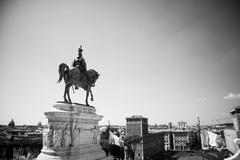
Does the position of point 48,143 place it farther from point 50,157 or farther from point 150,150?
point 150,150

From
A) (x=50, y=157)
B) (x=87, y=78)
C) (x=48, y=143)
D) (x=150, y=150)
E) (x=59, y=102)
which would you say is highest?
(x=87, y=78)

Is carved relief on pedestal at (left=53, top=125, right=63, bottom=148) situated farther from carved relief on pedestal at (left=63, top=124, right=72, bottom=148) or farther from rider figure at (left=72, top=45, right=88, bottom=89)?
rider figure at (left=72, top=45, right=88, bottom=89)

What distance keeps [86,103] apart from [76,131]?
2267 millimetres

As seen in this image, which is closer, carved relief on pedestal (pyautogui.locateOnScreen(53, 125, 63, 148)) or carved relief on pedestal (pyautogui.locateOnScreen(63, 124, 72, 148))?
carved relief on pedestal (pyautogui.locateOnScreen(53, 125, 63, 148))

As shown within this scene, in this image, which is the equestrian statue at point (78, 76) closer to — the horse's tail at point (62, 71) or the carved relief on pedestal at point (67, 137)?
the horse's tail at point (62, 71)

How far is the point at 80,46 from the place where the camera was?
32.0 feet

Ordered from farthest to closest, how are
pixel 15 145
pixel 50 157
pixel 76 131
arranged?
pixel 15 145
pixel 76 131
pixel 50 157

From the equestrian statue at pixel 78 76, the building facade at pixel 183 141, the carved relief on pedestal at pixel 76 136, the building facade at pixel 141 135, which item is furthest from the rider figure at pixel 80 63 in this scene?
the building facade at pixel 183 141

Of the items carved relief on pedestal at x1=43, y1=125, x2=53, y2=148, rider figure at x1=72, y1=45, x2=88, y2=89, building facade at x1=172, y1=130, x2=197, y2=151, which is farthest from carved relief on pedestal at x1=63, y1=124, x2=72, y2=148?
building facade at x1=172, y1=130, x2=197, y2=151

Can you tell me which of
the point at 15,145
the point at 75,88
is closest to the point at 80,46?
the point at 75,88

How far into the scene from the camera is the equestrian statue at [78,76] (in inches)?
334

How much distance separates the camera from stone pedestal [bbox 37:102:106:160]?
274 inches

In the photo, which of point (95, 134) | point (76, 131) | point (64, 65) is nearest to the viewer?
point (76, 131)

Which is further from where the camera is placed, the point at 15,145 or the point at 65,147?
the point at 15,145
